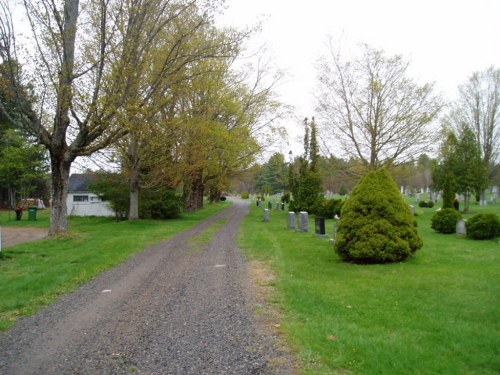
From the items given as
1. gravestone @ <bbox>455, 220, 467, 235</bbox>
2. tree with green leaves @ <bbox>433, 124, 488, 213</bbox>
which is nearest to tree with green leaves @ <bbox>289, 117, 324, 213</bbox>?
tree with green leaves @ <bbox>433, 124, 488, 213</bbox>

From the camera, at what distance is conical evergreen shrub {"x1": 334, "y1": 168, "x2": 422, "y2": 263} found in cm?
941

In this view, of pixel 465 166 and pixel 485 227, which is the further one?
pixel 465 166

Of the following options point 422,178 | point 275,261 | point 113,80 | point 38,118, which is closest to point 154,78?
point 113,80

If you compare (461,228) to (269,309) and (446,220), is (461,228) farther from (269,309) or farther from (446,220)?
(269,309)

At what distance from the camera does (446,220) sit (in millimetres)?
16703

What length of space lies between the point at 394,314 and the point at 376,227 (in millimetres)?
4179

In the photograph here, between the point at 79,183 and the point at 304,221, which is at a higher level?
the point at 79,183

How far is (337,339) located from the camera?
188 inches

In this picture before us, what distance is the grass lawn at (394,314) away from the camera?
420 centimetres

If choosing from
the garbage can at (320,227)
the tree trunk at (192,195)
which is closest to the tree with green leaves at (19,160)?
the tree trunk at (192,195)

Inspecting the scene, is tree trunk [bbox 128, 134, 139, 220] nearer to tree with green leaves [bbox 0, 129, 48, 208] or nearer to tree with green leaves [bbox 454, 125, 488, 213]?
tree with green leaves [bbox 0, 129, 48, 208]

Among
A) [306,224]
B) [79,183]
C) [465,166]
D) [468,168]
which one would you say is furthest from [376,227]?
[79,183]

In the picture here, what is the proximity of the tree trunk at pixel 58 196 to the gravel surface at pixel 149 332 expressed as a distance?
866 cm

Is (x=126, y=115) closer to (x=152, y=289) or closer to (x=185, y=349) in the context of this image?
(x=152, y=289)
